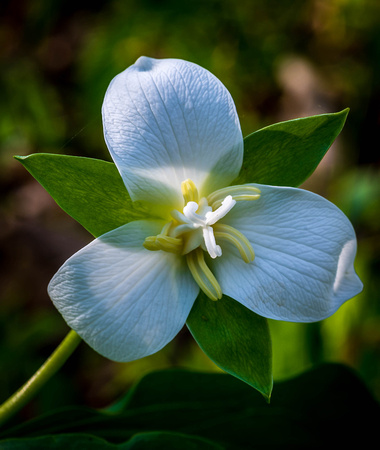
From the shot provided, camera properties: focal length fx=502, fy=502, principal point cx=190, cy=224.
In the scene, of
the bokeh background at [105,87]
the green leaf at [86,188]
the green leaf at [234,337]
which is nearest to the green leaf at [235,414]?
the green leaf at [234,337]

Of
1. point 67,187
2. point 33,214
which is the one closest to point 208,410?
point 67,187

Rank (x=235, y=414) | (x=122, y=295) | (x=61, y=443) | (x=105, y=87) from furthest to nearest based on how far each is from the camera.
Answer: (x=105, y=87) → (x=235, y=414) → (x=61, y=443) → (x=122, y=295)

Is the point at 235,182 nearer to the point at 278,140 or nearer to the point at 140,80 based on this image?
the point at 278,140

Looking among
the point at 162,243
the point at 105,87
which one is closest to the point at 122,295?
the point at 162,243

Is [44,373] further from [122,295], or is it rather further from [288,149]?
[288,149]

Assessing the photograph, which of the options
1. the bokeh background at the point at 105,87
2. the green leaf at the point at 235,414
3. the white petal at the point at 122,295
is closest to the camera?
the white petal at the point at 122,295

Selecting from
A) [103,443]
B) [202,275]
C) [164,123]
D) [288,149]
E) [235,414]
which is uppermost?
[164,123]

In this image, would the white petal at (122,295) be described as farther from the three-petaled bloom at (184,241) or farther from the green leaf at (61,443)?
the green leaf at (61,443)
